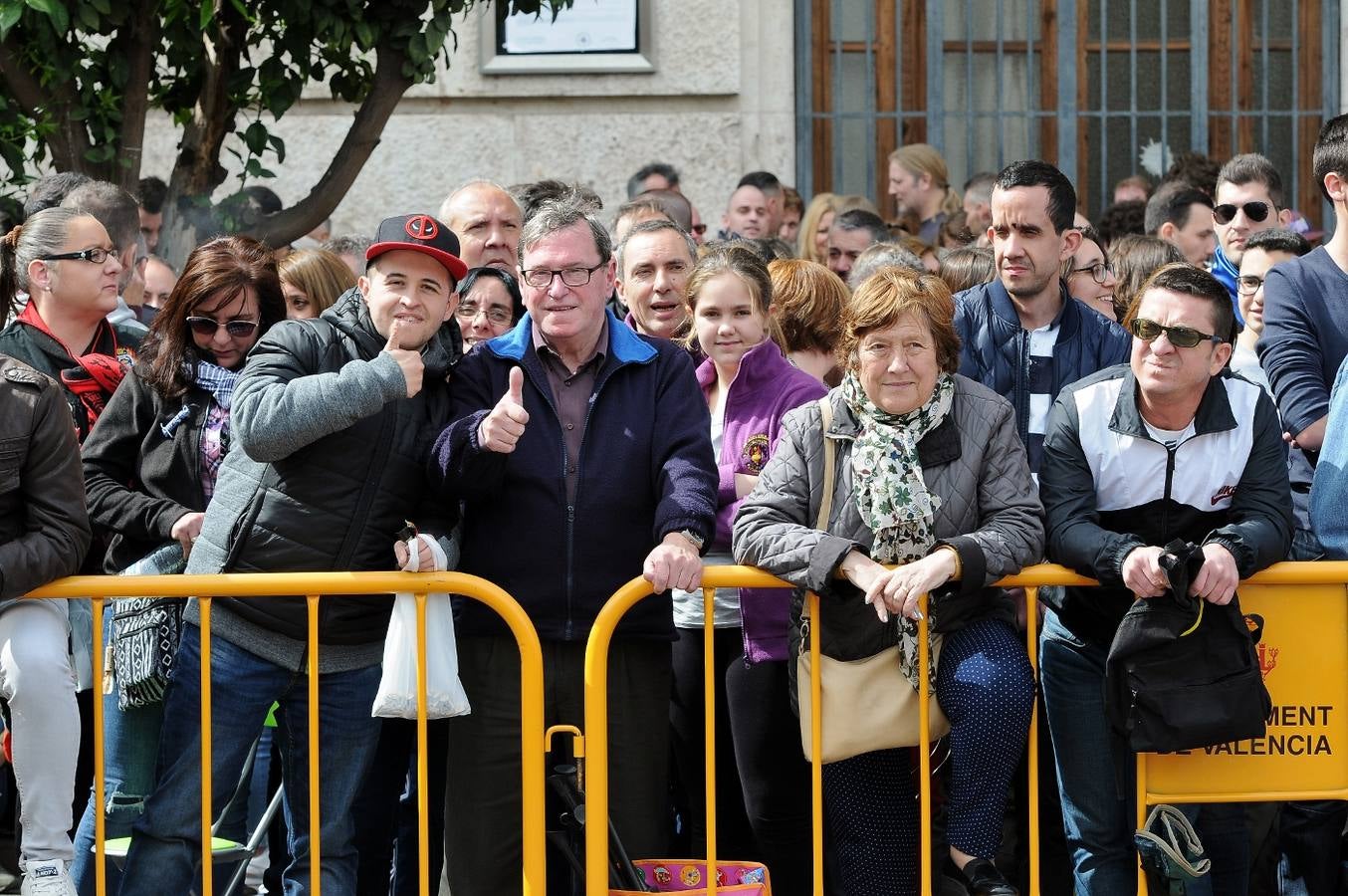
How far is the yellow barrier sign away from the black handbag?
7.82 feet

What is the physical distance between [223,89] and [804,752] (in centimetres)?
378

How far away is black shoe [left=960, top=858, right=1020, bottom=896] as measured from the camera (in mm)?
4188

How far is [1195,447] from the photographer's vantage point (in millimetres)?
4465

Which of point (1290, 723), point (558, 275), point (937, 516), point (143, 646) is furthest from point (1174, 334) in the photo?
point (143, 646)

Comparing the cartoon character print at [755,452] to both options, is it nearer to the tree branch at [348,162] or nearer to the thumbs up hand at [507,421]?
the thumbs up hand at [507,421]

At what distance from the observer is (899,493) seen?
169 inches

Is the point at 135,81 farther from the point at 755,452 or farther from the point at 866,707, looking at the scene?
the point at 866,707

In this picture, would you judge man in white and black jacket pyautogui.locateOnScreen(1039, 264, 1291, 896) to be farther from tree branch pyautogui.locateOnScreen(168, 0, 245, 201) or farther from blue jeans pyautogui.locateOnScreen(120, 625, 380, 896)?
tree branch pyautogui.locateOnScreen(168, 0, 245, 201)

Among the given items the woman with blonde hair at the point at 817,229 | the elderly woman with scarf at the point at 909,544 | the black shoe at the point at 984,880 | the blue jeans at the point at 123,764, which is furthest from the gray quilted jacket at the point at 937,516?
the woman with blonde hair at the point at 817,229

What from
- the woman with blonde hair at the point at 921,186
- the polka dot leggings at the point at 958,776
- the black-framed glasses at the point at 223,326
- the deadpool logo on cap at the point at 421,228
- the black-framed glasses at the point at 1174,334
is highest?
the woman with blonde hair at the point at 921,186

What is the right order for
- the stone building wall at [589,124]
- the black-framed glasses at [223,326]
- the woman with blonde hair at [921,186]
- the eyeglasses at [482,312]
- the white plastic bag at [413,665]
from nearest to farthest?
the white plastic bag at [413,665] < the black-framed glasses at [223,326] < the eyeglasses at [482,312] < the woman with blonde hair at [921,186] < the stone building wall at [589,124]

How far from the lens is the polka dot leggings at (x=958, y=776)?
4266 mm

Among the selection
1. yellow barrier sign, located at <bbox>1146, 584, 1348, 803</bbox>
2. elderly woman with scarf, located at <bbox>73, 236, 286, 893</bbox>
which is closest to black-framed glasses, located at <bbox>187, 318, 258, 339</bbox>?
elderly woman with scarf, located at <bbox>73, 236, 286, 893</bbox>

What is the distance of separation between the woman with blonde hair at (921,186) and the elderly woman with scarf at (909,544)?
13.8ft
